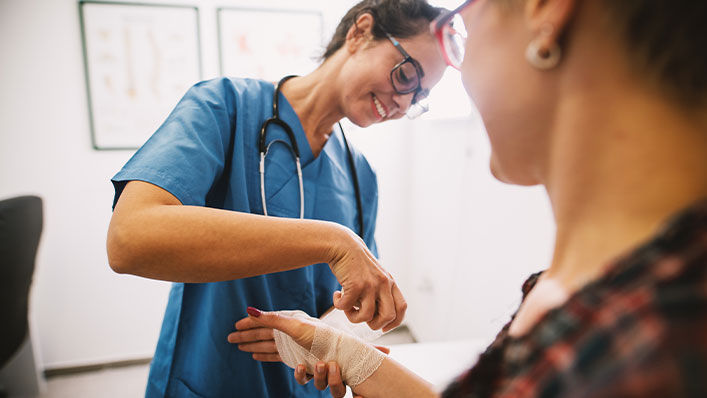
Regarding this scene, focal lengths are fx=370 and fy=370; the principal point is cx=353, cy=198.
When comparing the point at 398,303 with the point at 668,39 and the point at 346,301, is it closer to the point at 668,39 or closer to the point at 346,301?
the point at 346,301

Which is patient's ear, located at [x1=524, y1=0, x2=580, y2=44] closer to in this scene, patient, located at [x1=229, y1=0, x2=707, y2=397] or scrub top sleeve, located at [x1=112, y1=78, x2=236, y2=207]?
patient, located at [x1=229, y1=0, x2=707, y2=397]

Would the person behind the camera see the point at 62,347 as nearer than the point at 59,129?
No

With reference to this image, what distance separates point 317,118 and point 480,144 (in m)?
0.98

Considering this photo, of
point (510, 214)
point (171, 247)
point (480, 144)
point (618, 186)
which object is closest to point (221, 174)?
point (171, 247)

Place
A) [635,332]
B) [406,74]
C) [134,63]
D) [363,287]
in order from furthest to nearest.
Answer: [134,63]
[406,74]
[363,287]
[635,332]

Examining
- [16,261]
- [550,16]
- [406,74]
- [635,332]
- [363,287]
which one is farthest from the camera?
[16,261]

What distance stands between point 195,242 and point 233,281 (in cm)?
28

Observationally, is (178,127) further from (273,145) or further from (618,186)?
(618,186)

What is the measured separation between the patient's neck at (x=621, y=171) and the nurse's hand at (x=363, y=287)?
1.10 feet

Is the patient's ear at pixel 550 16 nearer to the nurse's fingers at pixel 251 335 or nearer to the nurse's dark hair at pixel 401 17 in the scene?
the nurse's dark hair at pixel 401 17

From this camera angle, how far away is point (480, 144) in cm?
167

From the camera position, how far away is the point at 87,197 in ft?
7.09

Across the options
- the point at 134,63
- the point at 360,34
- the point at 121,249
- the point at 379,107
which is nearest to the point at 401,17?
the point at 360,34

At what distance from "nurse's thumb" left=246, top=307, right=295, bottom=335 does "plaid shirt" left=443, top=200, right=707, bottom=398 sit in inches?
20.0
